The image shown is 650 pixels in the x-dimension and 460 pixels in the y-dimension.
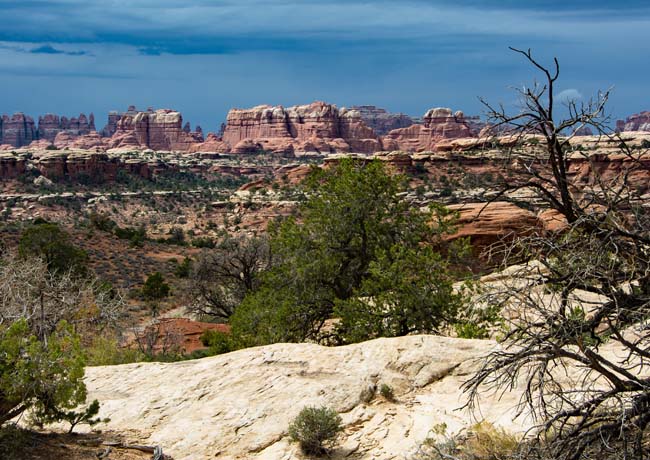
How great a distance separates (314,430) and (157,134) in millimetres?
164463

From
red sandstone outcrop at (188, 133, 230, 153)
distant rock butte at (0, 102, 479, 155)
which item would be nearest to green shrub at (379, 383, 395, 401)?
distant rock butte at (0, 102, 479, 155)

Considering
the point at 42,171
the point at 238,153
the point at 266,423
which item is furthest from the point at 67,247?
the point at 238,153

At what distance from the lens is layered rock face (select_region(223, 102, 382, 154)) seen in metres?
145

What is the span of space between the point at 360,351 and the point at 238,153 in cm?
13359

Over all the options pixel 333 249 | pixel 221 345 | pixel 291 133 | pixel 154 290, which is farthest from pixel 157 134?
pixel 333 249

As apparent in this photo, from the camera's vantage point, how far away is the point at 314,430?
697cm

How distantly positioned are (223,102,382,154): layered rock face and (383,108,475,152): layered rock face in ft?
18.9

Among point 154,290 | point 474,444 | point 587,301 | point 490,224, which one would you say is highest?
point 587,301

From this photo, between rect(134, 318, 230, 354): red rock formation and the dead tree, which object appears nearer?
the dead tree

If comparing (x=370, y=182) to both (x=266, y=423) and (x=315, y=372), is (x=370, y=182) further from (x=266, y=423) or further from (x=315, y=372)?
(x=266, y=423)

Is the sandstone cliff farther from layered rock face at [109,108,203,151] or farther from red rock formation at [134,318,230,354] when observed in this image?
layered rock face at [109,108,203,151]

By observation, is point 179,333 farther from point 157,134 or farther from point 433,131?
point 157,134

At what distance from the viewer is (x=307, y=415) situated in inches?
276

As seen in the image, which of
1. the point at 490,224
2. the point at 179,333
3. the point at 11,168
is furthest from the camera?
the point at 11,168
